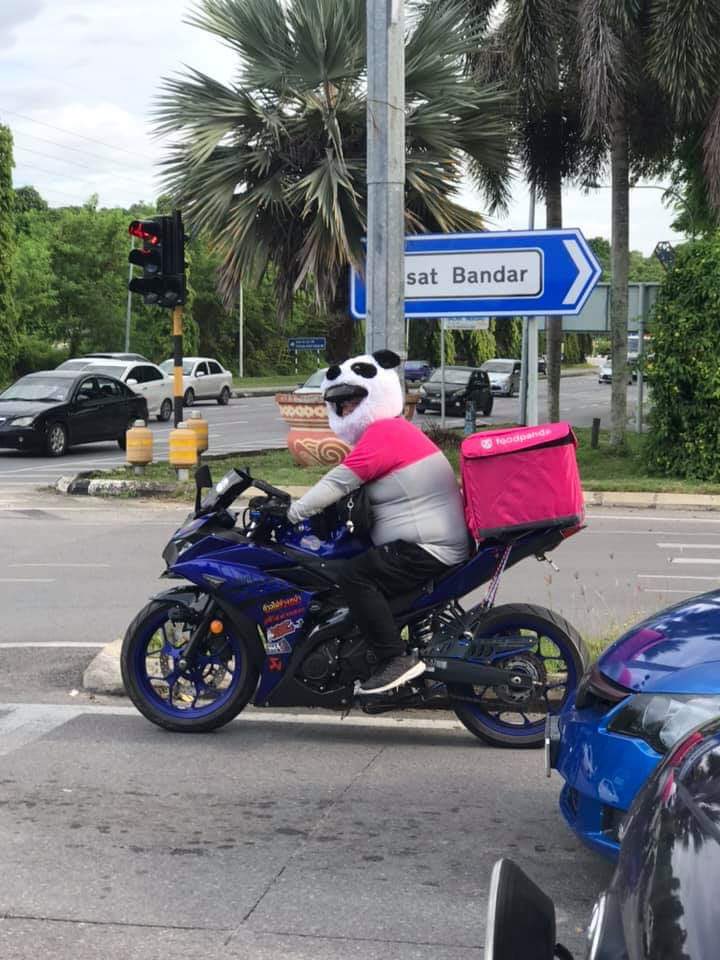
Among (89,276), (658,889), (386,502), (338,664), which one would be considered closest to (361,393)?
(386,502)

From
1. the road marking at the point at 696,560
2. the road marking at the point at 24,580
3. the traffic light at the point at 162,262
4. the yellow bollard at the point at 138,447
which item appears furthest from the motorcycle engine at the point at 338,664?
the yellow bollard at the point at 138,447

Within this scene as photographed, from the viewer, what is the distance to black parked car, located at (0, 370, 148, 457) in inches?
962

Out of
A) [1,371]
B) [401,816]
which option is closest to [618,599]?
[401,816]

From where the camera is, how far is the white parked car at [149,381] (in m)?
34.5

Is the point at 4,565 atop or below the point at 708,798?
below

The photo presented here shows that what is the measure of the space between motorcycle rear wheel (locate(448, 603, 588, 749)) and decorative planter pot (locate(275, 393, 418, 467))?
14256 mm

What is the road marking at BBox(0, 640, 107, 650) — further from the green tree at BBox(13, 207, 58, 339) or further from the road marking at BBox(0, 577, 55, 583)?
the green tree at BBox(13, 207, 58, 339)

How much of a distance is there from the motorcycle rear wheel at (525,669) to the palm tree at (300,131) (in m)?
13.3

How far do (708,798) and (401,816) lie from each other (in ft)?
10.6

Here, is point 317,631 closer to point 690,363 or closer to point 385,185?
point 385,185

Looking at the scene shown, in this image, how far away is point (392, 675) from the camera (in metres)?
5.86

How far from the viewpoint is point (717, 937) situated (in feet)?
5.68

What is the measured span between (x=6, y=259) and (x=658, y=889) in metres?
41.3

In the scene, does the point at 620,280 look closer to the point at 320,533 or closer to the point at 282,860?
the point at 320,533
